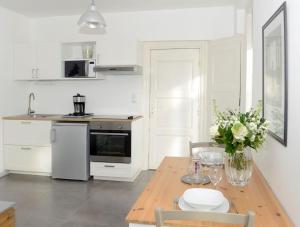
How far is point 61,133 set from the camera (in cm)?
458

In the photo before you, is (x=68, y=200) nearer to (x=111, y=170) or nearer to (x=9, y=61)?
(x=111, y=170)

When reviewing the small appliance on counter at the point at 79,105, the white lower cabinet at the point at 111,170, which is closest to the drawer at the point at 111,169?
the white lower cabinet at the point at 111,170

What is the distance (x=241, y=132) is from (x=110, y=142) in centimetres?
307

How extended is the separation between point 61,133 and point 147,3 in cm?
234

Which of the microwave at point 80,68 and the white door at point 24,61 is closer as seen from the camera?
the microwave at point 80,68

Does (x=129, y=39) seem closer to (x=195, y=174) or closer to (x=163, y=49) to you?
(x=163, y=49)

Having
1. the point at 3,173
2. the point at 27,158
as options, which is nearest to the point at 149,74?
the point at 27,158

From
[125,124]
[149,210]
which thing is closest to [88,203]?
[125,124]

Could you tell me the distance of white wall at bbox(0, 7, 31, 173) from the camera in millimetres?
4809

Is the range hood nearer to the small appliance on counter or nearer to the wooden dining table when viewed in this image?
the small appliance on counter

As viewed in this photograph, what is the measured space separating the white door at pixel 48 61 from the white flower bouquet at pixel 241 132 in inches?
148

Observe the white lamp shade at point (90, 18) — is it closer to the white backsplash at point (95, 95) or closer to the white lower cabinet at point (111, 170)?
the white backsplash at point (95, 95)

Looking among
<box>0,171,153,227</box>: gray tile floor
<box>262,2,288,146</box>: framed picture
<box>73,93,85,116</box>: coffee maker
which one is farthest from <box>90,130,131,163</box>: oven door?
<box>262,2,288,146</box>: framed picture

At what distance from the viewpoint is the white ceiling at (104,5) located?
446 centimetres
